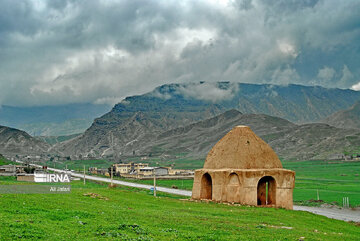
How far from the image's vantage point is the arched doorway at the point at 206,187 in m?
37.7

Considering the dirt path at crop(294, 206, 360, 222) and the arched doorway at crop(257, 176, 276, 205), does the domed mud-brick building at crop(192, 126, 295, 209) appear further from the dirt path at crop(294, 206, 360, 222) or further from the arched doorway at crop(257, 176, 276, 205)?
the dirt path at crop(294, 206, 360, 222)

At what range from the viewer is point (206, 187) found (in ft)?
125

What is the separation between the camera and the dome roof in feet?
114

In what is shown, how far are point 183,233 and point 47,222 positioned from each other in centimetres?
549

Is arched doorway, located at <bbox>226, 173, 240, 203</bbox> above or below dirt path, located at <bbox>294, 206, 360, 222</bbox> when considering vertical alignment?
above

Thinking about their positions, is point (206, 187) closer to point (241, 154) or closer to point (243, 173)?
point (241, 154)

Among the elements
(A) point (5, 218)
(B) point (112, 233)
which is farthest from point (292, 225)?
(A) point (5, 218)

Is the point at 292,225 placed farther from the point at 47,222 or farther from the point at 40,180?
the point at 40,180

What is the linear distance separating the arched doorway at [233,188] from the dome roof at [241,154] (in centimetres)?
110

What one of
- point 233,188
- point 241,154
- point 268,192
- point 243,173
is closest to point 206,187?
point 233,188

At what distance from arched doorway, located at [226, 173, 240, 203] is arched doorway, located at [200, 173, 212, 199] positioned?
424cm

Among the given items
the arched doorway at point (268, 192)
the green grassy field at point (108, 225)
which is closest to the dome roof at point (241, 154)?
the arched doorway at point (268, 192)

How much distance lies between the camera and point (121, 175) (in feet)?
413

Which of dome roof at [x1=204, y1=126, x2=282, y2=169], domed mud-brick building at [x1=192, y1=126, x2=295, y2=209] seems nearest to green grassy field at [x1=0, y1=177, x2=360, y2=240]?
domed mud-brick building at [x1=192, y1=126, x2=295, y2=209]
